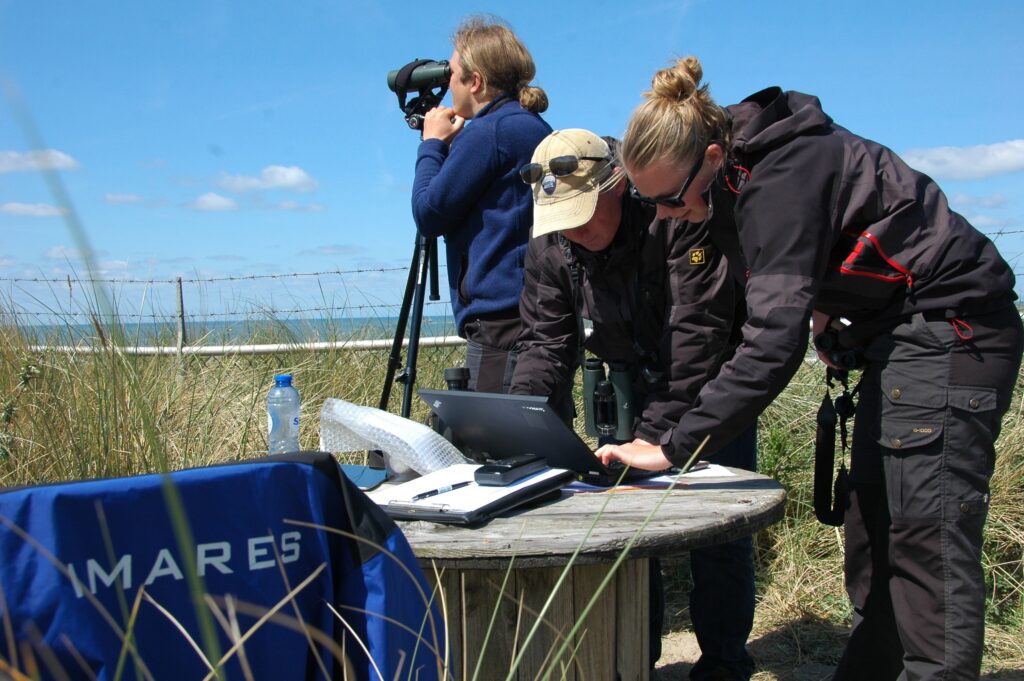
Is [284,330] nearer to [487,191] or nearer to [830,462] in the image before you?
[487,191]

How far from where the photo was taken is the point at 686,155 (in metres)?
2.12

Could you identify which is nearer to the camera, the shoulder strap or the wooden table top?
the wooden table top

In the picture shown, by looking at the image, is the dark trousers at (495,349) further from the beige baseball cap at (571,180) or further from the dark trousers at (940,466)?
the dark trousers at (940,466)

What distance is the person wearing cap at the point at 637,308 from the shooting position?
8.32 ft

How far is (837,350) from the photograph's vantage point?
2.21 meters

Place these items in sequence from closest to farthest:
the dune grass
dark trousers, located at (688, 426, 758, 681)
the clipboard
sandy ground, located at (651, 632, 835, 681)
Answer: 1. the clipboard
2. dark trousers, located at (688, 426, 758, 681)
3. the dune grass
4. sandy ground, located at (651, 632, 835, 681)

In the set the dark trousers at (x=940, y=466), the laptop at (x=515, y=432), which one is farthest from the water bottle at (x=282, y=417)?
the dark trousers at (x=940, y=466)

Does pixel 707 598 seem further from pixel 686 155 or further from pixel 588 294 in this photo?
pixel 686 155

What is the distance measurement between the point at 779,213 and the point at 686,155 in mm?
311

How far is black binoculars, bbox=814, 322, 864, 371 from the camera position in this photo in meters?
2.15

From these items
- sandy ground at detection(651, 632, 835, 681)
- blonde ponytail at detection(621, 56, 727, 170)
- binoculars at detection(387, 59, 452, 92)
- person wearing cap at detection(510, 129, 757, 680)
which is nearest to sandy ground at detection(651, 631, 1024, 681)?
sandy ground at detection(651, 632, 835, 681)

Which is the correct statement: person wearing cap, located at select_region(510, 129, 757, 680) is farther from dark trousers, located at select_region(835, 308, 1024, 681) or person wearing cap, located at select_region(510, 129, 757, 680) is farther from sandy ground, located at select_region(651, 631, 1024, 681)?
dark trousers, located at select_region(835, 308, 1024, 681)

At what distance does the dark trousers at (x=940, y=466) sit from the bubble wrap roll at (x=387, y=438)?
1.05m

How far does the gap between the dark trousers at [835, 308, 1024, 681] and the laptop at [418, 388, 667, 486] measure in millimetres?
591
